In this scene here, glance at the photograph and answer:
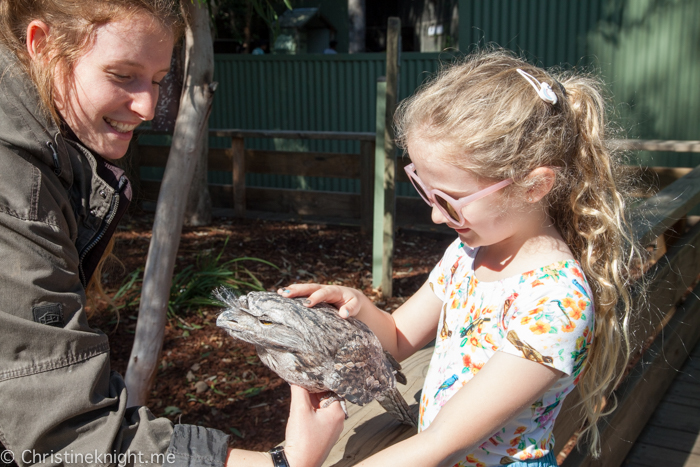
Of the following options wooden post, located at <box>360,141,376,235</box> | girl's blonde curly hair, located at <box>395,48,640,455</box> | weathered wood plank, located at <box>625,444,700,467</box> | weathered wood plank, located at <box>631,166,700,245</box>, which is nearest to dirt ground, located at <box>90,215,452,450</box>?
wooden post, located at <box>360,141,376,235</box>

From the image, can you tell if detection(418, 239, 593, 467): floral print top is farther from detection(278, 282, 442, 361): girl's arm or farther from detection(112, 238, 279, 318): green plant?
detection(112, 238, 279, 318): green plant

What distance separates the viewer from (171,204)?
2684 millimetres

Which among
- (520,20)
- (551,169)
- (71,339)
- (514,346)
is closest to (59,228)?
(71,339)

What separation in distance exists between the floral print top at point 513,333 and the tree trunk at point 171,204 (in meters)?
1.53

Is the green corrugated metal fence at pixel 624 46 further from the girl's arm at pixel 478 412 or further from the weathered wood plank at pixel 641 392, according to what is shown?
the girl's arm at pixel 478 412

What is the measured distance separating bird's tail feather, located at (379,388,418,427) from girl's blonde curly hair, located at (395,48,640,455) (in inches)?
21.1

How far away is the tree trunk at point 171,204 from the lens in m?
2.68

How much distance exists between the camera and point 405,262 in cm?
573

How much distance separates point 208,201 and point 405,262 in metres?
2.72

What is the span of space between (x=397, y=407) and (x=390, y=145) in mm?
3006

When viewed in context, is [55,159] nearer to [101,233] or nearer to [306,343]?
[101,233]

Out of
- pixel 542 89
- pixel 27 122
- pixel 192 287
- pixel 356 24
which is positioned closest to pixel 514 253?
pixel 542 89

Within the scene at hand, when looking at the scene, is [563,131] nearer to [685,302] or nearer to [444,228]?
[685,302]

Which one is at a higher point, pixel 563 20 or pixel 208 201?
pixel 563 20
